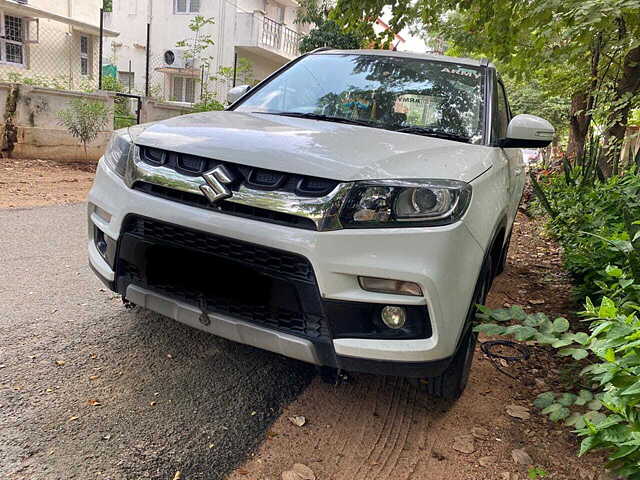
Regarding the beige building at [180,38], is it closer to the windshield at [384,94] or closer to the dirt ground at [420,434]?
the windshield at [384,94]

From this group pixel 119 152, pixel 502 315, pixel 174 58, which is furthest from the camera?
pixel 174 58

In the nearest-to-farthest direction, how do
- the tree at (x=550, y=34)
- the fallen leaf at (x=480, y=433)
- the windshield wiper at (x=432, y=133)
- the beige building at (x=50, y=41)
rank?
the fallen leaf at (x=480, y=433) → the windshield wiper at (x=432, y=133) → the tree at (x=550, y=34) → the beige building at (x=50, y=41)

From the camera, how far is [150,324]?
301cm

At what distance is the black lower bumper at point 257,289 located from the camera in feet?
6.41

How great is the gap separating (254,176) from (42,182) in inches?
239

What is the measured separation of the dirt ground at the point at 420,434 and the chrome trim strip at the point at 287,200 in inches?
36.5

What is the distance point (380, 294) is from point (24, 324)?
209cm

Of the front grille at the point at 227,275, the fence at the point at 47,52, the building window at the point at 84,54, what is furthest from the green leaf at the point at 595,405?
the building window at the point at 84,54

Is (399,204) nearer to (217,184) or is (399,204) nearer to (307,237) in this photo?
(307,237)

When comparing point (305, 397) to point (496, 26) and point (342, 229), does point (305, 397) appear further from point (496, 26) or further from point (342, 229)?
point (496, 26)

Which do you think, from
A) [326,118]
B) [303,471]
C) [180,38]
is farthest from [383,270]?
[180,38]

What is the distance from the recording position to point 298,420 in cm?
231

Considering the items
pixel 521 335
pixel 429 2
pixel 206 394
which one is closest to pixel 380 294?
pixel 521 335

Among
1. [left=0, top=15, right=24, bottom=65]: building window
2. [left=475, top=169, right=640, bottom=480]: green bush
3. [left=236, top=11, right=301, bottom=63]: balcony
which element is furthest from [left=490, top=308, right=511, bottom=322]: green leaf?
[left=236, top=11, right=301, bottom=63]: balcony
